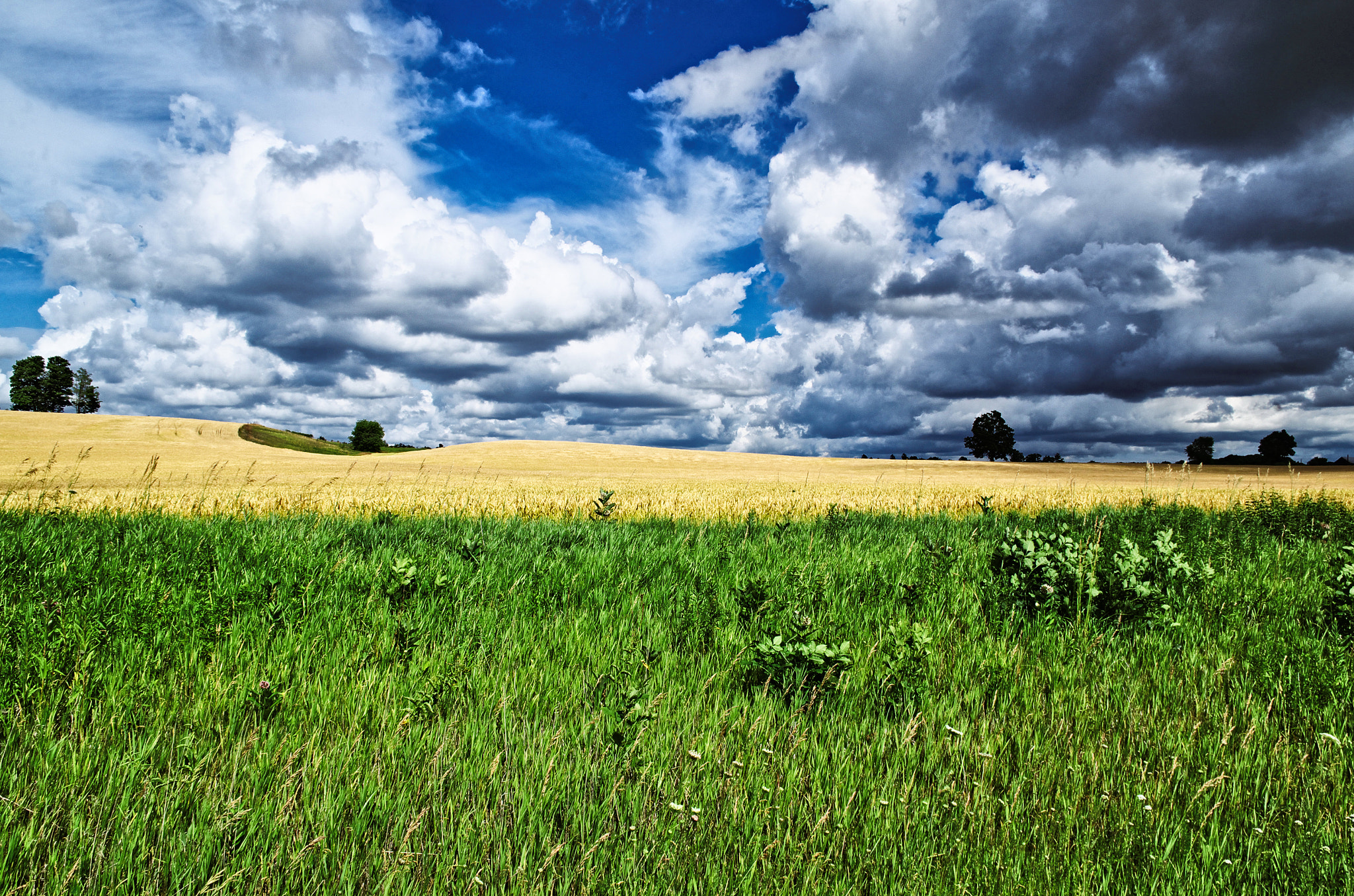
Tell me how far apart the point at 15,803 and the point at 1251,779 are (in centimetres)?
584

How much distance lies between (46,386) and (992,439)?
6580 inches

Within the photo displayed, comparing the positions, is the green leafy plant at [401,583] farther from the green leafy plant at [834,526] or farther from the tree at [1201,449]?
the tree at [1201,449]

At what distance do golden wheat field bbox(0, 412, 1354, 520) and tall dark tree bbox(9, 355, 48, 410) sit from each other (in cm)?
5771

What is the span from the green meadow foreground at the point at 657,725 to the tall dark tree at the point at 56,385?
5938 inches

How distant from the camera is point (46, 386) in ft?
378

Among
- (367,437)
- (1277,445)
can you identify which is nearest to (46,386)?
(367,437)

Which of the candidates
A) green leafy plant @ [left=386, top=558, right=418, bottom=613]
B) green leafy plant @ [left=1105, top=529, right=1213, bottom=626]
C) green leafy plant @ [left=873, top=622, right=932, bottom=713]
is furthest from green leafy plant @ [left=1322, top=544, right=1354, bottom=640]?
green leafy plant @ [left=386, top=558, right=418, bottom=613]

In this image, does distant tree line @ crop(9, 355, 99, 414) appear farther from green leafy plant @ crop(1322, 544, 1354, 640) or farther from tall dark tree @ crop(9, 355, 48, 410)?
green leafy plant @ crop(1322, 544, 1354, 640)

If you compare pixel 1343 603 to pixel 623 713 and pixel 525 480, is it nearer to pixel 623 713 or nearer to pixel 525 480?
pixel 623 713

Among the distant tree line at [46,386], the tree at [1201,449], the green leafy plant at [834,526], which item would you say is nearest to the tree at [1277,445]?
the tree at [1201,449]

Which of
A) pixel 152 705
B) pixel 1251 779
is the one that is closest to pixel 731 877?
pixel 1251 779

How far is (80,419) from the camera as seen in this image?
2758 inches

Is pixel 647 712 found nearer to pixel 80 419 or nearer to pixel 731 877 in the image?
pixel 731 877

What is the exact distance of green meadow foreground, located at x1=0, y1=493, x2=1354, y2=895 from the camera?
103 inches
